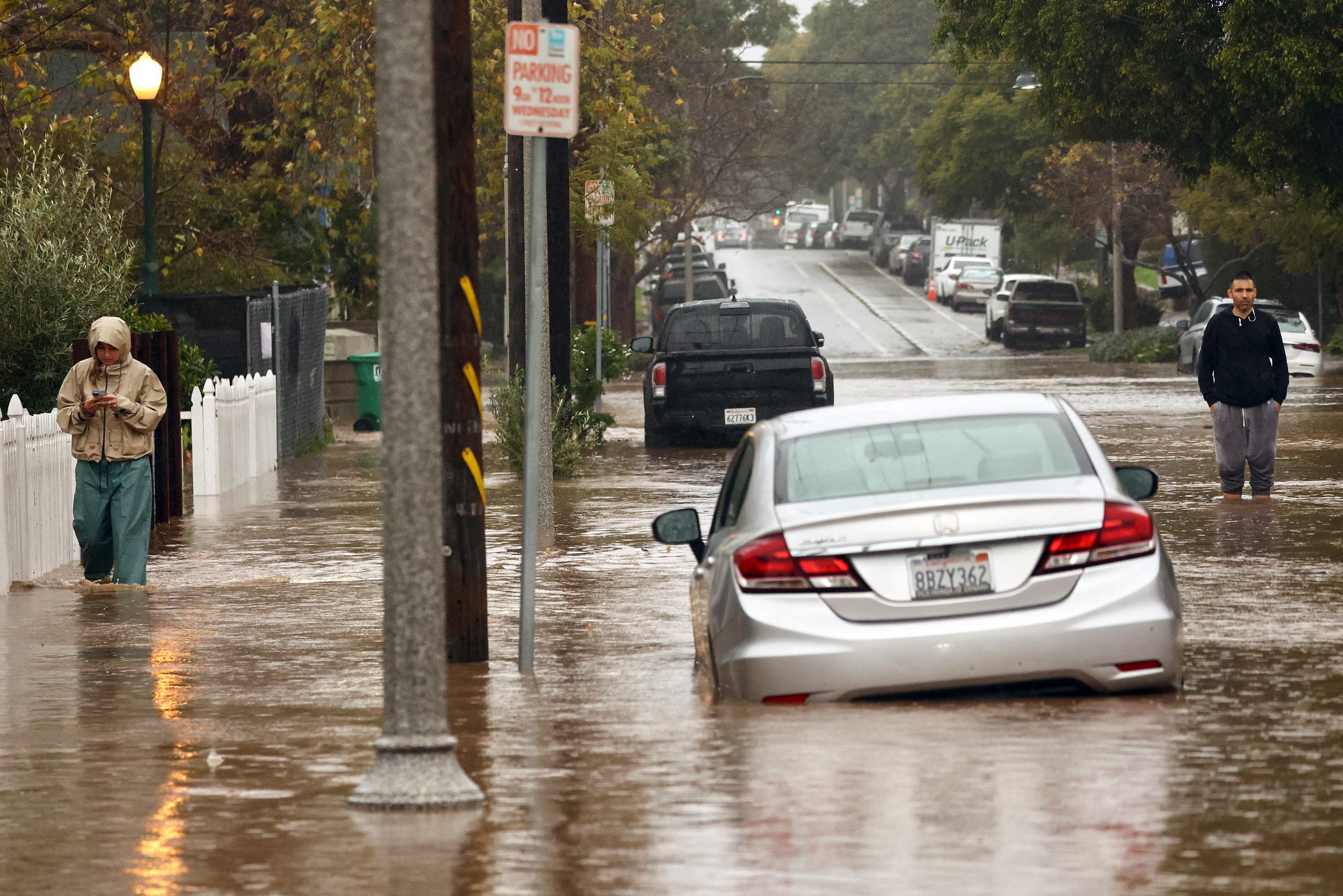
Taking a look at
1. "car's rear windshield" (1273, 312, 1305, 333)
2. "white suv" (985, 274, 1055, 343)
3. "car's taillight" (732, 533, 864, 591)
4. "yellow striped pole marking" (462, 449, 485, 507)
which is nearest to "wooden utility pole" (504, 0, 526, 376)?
"yellow striped pole marking" (462, 449, 485, 507)

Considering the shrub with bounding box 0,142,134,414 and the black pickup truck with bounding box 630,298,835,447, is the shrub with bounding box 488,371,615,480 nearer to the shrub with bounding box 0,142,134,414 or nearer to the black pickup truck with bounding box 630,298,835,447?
the black pickup truck with bounding box 630,298,835,447

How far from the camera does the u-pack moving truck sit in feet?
246

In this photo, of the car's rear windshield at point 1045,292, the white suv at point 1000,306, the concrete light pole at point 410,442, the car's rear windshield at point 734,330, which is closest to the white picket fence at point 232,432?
the car's rear windshield at point 734,330

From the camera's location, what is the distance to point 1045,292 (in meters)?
55.9

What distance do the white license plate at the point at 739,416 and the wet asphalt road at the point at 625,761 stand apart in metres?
9.62

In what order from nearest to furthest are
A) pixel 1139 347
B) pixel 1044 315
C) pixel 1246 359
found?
pixel 1246 359 < pixel 1139 347 < pixel 1044 315

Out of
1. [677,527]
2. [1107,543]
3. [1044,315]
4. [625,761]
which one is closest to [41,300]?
[677,527]

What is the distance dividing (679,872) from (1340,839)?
1961mm

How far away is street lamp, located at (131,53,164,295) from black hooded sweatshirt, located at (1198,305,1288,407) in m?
11.8

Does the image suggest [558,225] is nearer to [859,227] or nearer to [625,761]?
[625,761]

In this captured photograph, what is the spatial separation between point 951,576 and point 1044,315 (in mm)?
48398

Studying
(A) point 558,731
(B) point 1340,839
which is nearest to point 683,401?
(A) point 558,731

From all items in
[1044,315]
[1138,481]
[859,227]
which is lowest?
[1138,481]

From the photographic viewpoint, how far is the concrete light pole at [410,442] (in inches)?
272
